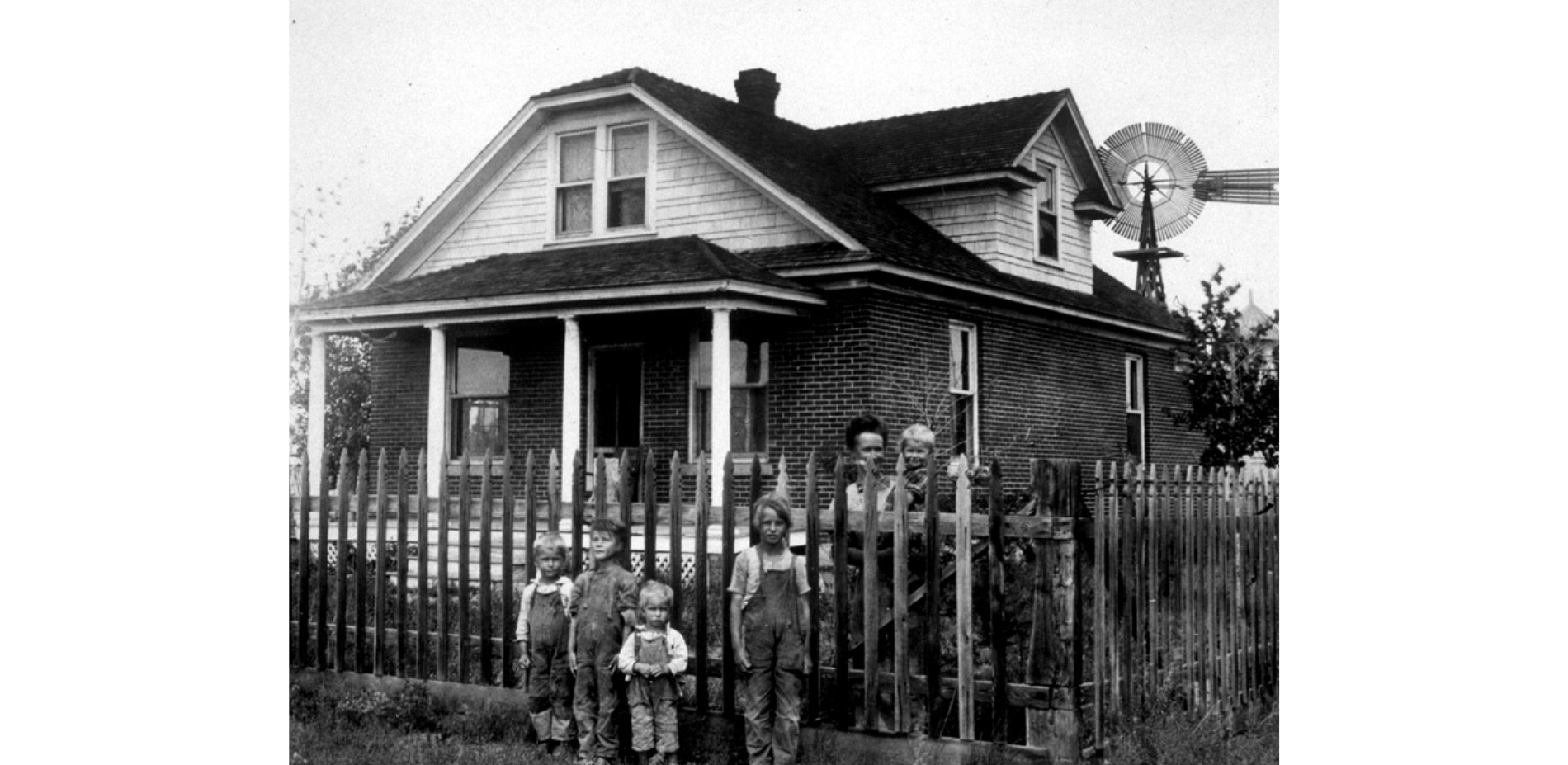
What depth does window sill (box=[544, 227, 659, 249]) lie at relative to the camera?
8.84 meters

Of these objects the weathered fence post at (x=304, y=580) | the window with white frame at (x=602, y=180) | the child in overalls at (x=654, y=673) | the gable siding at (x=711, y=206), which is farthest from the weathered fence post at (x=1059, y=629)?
the weathered fence post at (x=304, y=580)

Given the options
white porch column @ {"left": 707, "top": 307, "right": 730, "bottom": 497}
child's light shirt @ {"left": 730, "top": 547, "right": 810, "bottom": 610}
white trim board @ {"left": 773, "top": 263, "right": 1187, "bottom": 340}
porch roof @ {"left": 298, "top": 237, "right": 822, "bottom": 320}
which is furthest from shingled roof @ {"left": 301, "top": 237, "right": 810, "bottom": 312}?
child's light shirt @ {"left": 730, "top": 547, "right": 810, "bottom": 610}

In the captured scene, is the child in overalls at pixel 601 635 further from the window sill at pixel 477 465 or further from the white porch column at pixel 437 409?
the white porch column at pixel 437 409

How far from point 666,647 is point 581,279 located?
2.26 m

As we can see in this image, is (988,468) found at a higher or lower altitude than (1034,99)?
lower

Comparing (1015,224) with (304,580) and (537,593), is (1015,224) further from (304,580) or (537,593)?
(304,580)

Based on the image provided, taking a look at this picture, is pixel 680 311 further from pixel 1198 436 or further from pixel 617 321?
pixel 1198 436

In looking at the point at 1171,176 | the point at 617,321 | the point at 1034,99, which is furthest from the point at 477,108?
the point at 1171,176

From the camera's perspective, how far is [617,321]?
892 cm

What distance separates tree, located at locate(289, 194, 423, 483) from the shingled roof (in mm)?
146

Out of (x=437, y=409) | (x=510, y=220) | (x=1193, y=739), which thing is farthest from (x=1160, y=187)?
(x=437, y=409)

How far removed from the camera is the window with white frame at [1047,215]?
857 centimetres

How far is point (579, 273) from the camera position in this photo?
909cm

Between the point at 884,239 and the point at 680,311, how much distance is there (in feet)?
3.81
